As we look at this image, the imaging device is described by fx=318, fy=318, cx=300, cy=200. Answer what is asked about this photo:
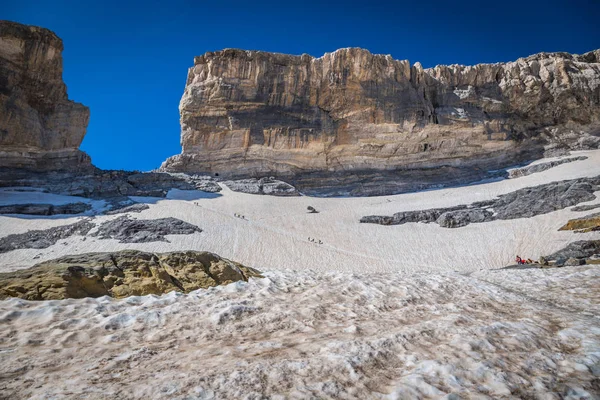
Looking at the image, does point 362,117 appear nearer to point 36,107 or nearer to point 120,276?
point 120,276

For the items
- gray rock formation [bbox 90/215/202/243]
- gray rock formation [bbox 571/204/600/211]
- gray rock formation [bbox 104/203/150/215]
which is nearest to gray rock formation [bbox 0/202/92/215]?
gray rock formation [bbox 104/203/150/215]

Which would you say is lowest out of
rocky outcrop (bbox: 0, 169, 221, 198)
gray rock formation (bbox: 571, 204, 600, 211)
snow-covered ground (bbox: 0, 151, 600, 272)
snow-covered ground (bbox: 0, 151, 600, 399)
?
snow-covered ground (bbox: 0, 151, 600, 272)

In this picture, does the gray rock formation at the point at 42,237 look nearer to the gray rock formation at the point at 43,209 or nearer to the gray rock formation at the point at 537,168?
the gray rock formation at the point at 43,209

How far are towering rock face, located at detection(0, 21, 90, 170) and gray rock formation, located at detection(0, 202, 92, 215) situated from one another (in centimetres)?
1377

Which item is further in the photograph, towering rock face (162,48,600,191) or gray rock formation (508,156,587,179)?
towering rock face (162,48,600,191)

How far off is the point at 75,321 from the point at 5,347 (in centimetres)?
82

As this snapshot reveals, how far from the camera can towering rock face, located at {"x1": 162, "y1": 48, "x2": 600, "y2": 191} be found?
153 feet

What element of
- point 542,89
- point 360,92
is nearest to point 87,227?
point 360,92

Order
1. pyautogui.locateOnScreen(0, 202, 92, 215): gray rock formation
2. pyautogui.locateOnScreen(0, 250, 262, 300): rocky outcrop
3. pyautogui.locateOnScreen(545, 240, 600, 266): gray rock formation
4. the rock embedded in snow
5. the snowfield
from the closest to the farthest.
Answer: the snowfield → pyautogui.locateOnScreen(0, 250, 262, 300): rocky outcrop → pyautogui.locateOnScreen(545, 240, 600, 266): gray rock formation → the rock embedded in snow → pyautogui.locateOnScreen(0, 202, 92, 215): gray rock formation

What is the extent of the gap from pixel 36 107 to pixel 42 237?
30519 mm

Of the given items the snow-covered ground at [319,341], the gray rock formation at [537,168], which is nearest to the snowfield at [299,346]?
the snow-covered ground at [319,341]

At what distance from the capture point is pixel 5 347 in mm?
3574

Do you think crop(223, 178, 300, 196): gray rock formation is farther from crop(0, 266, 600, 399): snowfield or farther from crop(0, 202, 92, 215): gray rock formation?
crop(0, 266, 600, 399): snowfield

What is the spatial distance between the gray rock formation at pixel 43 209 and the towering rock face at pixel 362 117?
16.6m
